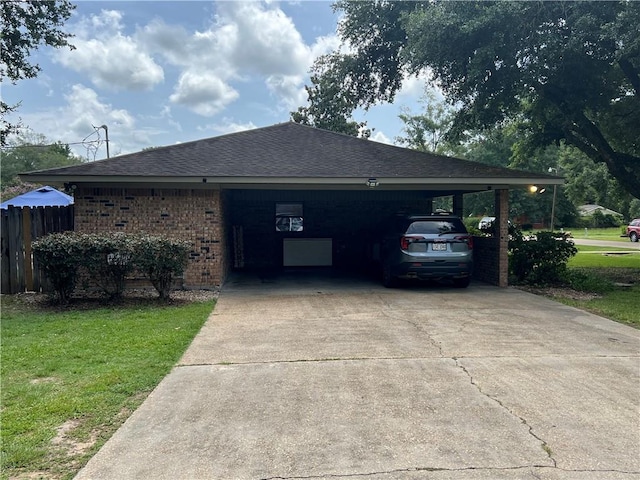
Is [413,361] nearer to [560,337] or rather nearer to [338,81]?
[560,337]

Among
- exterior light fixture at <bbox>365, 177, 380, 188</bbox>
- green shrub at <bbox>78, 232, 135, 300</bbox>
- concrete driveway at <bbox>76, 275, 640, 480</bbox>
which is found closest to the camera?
concrete driveway at <bbox>76, 275, 640, 480</bbox>

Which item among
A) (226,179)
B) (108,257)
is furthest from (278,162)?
(108,257)

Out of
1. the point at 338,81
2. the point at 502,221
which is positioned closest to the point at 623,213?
the point at 338,81

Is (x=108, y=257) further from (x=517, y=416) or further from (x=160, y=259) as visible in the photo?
(x=517, y=416)

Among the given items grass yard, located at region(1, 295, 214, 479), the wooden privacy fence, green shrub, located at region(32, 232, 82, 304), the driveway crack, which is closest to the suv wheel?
the driveway crack

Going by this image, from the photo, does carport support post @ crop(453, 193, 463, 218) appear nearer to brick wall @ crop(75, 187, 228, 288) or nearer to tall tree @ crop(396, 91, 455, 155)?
brick wall @ crop(75, 187, 228, 288)

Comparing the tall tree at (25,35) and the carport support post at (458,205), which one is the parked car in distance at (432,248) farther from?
the tall tree at (25,35)

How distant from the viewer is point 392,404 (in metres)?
3.71

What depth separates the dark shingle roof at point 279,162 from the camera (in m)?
9.21

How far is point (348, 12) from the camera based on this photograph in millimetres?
15266

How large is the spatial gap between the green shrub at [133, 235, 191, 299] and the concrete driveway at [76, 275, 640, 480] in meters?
1.76

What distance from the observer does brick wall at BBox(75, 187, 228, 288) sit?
374 inches

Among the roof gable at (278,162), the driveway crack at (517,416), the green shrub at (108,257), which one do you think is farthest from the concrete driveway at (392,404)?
the roof gable at (278,162)

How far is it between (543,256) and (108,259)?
928 centimetres
